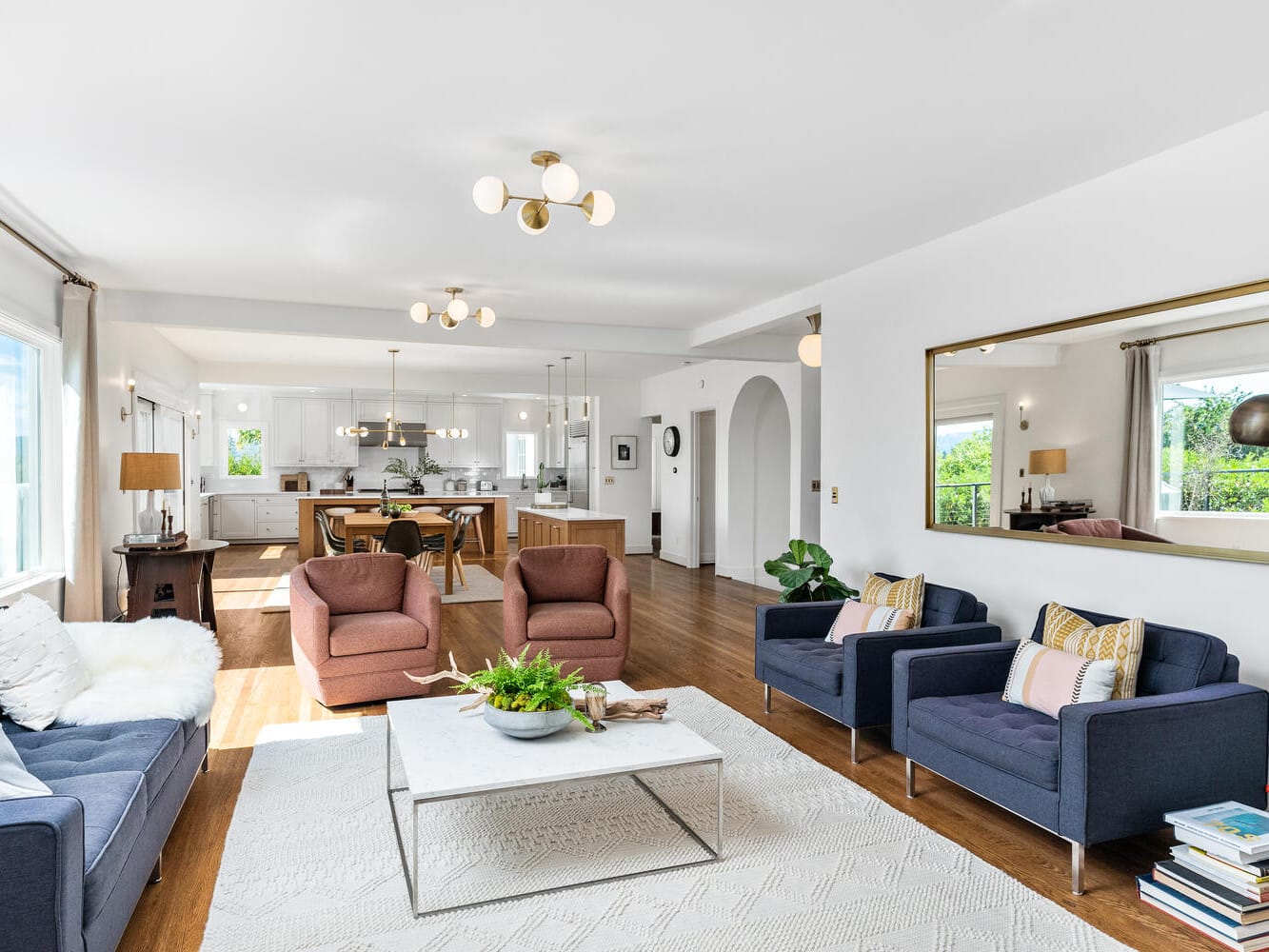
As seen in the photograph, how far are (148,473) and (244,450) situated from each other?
7.67m

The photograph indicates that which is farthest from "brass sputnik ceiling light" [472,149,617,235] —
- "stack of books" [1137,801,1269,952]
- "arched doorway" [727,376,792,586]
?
"arched doorway" [727,376,792,586]

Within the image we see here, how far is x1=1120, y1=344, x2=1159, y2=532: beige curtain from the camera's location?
3225 millimetres

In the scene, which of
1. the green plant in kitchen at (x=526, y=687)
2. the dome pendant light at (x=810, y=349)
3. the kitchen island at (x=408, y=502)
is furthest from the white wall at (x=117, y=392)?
the dome pendant light at (x=810, y=349)

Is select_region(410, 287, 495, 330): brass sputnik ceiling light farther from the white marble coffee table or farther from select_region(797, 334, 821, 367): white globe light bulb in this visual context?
the white marble coffee table

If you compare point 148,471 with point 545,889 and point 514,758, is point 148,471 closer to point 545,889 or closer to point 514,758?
point 514,758

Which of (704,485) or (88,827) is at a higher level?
(704,485)

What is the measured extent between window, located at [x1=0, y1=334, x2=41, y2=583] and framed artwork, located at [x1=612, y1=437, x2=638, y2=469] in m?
7.00

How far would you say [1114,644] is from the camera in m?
2.85

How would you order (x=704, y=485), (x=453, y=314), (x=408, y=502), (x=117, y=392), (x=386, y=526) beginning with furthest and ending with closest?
1. (x=408, y=502)
2. (x=704, y=485)
3. (x=386, y=526)
4. (x=117, y=392)
5. (x=453, y=314)

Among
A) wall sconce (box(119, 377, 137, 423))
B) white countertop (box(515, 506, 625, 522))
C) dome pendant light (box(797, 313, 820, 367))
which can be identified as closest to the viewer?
dome pendant light (box(797, 313, 820, 367))

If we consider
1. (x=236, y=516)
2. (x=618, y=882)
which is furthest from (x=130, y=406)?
(x=618, y=882)

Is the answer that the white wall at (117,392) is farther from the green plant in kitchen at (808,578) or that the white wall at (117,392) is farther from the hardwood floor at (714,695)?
the green plant in kitchen at (808,578)

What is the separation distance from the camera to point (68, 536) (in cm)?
493

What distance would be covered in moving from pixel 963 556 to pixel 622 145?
2.63 metres
